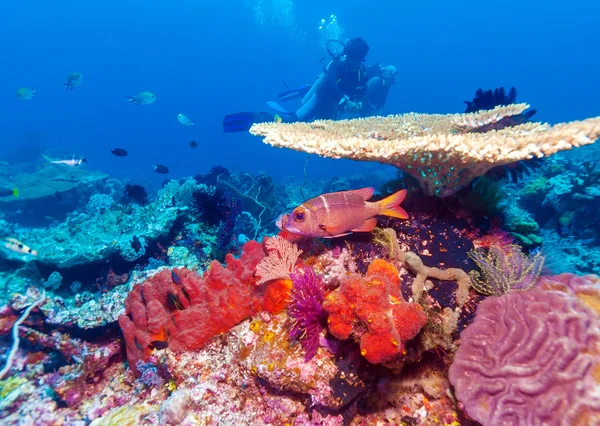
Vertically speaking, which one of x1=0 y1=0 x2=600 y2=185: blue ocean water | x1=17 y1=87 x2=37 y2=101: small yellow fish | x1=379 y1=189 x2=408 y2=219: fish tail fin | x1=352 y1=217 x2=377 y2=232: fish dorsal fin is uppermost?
x1=0 y1=0 x2=600 y2=185: blue ocean water

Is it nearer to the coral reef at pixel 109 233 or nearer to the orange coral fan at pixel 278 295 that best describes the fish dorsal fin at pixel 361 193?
the orange coral fan at pixel 278 295

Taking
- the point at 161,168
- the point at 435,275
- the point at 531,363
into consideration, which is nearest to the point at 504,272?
the point at 435,275

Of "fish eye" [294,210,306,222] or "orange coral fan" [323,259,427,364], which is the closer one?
"orange coral fan" [323,259,427,364]

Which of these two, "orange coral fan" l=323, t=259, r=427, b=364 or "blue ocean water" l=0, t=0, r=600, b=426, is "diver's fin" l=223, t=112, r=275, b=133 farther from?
"orange coral fan" l=323, t=259, r=427, b=364

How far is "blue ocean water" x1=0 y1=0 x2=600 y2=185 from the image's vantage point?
355 ft

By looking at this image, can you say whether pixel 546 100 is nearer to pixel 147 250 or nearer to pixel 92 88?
pixel 147 250

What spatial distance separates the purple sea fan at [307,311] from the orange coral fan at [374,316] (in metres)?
0.23

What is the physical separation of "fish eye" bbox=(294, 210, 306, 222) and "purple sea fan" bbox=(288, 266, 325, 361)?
0.50m

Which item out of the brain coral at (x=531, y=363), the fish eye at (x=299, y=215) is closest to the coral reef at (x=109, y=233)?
the fish eye at (x=299, y=215)

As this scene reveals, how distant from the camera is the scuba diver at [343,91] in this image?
11.3 m

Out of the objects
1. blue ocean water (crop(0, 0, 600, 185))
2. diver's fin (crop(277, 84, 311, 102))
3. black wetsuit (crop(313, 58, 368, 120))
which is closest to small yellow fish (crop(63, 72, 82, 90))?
diver's fin (crop(277, 84, 311, 102))

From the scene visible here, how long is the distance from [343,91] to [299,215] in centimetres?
1136

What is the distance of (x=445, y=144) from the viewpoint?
2.53 meters

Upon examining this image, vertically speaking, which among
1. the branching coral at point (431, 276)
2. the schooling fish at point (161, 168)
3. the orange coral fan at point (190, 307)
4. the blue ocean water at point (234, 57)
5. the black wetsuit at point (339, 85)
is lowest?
the orange coral fan at point (190, 307)
